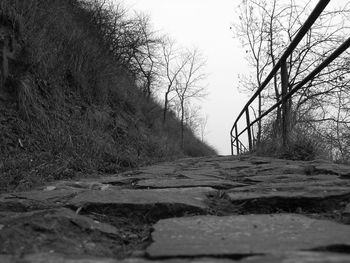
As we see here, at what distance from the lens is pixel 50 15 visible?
5441mm

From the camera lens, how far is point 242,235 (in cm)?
124

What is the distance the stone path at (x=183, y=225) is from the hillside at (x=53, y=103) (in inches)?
39.7

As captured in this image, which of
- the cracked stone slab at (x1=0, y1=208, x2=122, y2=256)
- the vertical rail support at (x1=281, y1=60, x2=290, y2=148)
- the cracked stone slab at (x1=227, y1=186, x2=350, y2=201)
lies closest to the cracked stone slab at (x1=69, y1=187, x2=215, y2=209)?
the cracked stone slab at (x1=227, y1=186, x2=350, y2=201)

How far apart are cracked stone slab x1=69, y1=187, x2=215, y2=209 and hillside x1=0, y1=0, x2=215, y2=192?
79cm

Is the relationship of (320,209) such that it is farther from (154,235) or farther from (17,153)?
(17,153)

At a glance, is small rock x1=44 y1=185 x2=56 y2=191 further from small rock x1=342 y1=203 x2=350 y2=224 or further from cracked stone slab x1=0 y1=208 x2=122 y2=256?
small rock x1=342 y1=203 x2=350 y2=224

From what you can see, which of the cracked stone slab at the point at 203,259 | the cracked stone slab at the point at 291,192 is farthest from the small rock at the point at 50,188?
the cracked stone slab at the point at 203,259

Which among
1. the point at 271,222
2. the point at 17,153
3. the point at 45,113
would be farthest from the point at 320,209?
the point at 45,113

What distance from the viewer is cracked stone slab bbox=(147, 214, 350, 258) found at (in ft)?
3.51

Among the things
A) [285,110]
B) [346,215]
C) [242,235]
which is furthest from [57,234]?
[285,110]

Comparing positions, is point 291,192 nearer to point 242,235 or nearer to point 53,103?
point 242,235

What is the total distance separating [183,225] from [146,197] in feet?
1.69

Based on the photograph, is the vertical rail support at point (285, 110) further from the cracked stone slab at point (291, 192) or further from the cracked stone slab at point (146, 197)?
the cracked stone slab at point (146, 197)

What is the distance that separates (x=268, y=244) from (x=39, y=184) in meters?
1.94
